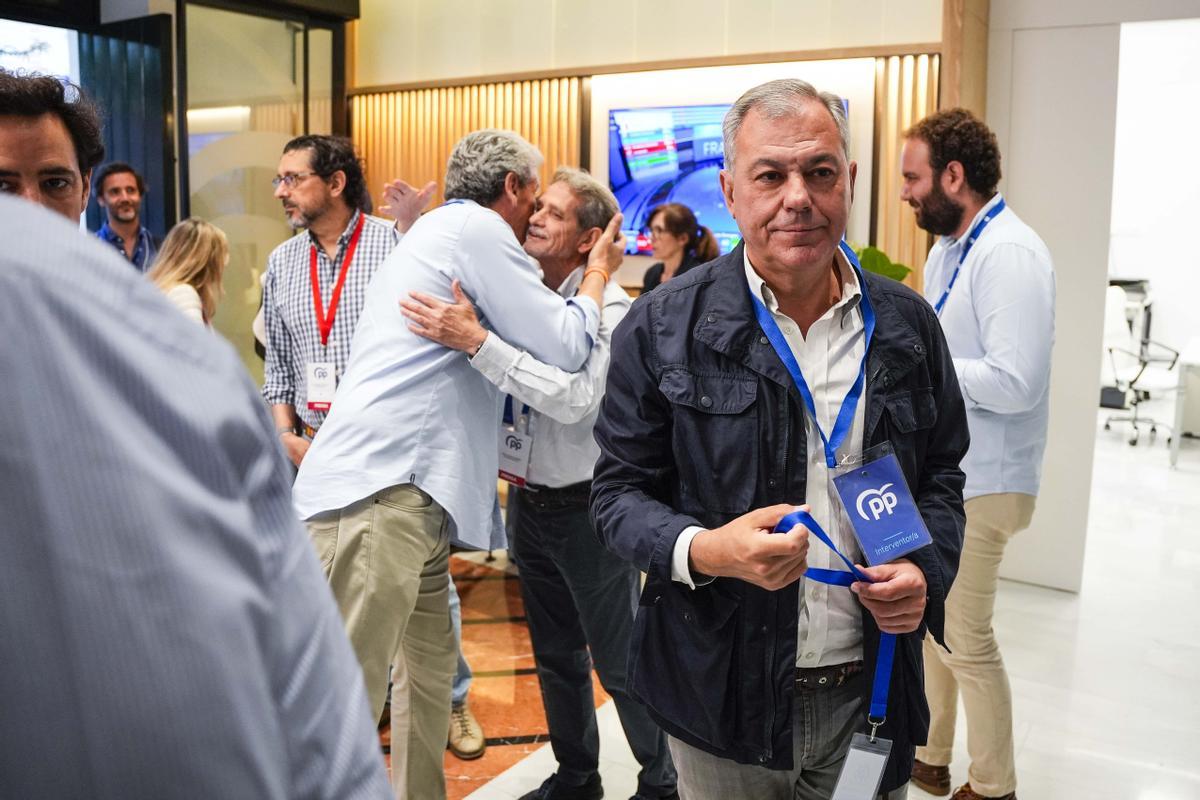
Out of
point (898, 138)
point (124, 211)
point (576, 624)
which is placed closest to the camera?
point (576, 624)

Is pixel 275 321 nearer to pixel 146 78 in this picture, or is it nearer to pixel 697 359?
pixel 697 359

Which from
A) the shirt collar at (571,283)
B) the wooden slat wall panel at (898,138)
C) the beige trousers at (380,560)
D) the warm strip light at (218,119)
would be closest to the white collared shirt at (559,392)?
the shirt collar at (571,283)

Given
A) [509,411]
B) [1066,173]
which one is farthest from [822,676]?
[1066,173]

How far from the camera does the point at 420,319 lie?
2.25 m

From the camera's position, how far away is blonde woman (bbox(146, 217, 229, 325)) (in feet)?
11.2

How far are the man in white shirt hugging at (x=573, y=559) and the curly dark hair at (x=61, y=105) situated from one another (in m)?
1.12

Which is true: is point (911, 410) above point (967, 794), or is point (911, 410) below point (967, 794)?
above

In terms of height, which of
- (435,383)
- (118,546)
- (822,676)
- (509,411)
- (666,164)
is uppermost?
(666,164)

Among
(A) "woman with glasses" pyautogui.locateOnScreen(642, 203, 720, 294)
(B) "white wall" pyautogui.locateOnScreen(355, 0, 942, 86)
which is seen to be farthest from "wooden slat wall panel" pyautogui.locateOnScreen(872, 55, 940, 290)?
(A) "woman with glasses" pyautogui.locateOnScreen(642, 203, 720, 294)

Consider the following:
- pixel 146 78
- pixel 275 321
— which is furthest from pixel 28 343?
pixel 146 78

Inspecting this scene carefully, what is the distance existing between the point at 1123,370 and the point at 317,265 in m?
8.20

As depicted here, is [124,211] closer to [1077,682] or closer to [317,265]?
[317,265]

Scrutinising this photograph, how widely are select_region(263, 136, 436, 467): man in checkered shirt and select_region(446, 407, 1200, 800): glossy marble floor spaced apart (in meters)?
1.19

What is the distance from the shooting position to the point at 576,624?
2914 millimetres
